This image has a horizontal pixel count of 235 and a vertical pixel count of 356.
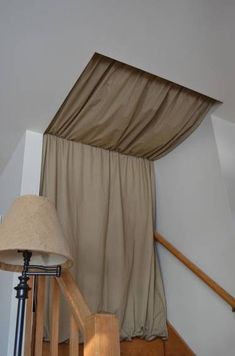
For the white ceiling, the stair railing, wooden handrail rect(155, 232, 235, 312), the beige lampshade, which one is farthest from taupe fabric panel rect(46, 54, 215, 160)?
the stair railing

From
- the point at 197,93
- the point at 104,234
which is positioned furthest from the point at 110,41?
the point at 104,234

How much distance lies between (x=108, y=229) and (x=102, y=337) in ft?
4.62

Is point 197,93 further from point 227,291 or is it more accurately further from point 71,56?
point 227,291

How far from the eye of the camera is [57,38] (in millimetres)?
1719

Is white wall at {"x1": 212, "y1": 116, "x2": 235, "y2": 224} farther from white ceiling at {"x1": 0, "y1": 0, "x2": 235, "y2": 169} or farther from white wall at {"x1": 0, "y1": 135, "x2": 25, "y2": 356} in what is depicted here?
white wall at {"x1": 0, "y1": 135, "x2": 25, "y2": 356}

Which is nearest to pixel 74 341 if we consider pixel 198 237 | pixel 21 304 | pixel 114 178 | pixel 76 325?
pixel 76 325

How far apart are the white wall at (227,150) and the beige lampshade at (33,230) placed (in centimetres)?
125

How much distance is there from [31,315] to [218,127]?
1.72 metres

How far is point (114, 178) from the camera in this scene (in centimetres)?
262

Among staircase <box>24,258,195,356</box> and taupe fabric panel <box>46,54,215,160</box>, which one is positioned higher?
taupe fabric panel <box>46,54,215,160</box>

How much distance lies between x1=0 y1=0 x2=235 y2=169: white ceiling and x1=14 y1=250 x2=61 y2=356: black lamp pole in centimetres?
104

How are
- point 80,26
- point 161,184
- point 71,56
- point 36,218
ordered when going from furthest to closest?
point 161,184
point 71,56
point 80,26
point 36,218

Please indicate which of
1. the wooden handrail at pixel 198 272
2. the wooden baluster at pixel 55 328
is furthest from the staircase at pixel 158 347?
the wooden baluster at pixel 55 328

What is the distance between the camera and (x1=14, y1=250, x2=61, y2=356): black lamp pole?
129cm
